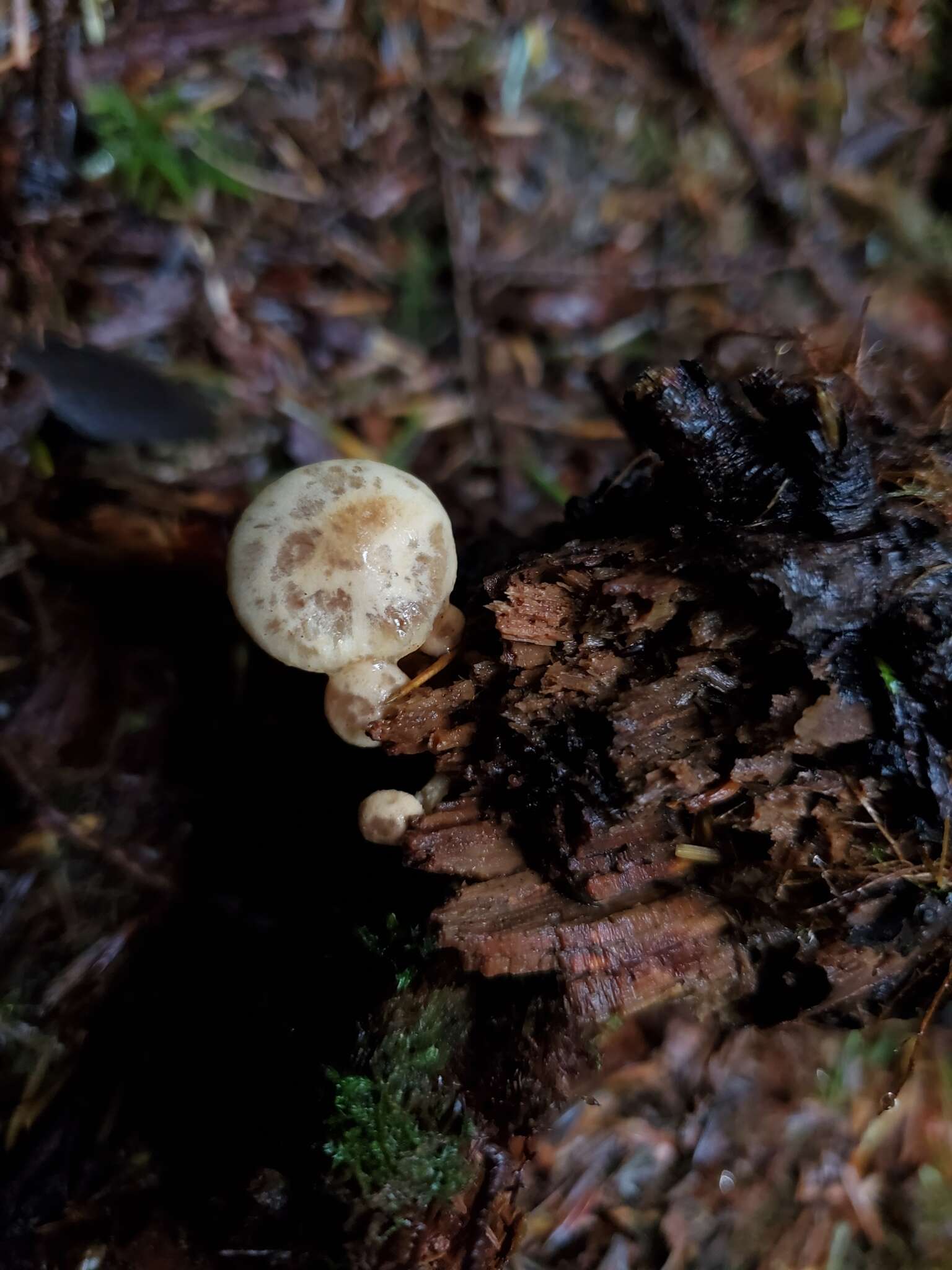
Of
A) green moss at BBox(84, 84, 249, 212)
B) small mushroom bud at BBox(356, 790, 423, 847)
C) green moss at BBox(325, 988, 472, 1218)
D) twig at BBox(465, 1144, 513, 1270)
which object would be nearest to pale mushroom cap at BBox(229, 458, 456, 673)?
small mushroom bud at BBox(356, 790, 423, 847)

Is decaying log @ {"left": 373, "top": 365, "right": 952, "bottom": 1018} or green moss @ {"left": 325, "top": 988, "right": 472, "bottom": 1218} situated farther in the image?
green moss @ {"left": 325, "top": 988, "right": 472, "bottom": 1218}

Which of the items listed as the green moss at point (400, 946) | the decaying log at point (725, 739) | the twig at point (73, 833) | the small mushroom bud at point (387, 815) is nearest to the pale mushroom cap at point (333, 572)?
the decaying log at point (725, 739)

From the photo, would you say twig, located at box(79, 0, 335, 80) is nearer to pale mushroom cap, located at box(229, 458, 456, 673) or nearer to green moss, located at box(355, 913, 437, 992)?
pale mushroom cap, located at box(229, 458, 456, 673)

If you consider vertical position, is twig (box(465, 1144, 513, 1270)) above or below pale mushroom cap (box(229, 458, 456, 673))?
below

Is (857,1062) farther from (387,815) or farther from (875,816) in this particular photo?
(387,815)

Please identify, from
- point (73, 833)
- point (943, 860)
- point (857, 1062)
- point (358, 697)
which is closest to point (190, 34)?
point (358, 697)

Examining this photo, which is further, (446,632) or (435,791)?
(446,632)

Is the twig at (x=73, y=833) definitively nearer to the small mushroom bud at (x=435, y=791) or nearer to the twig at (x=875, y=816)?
the small mushroom bud at (x=435, y=791)

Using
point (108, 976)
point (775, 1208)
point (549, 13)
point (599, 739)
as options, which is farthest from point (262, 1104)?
point (549, 13)
